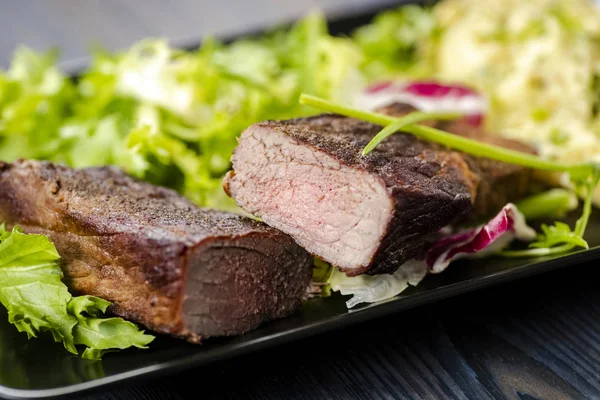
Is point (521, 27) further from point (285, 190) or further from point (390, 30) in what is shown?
point (285, 190)

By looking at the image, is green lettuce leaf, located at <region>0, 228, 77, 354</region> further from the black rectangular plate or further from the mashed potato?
the mashed potato

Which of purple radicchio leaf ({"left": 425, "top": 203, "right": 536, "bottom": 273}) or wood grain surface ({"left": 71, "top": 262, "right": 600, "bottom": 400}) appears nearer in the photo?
wood grain surface ({"left": 71, "top": 262, "right": 600, "bottom": 400})

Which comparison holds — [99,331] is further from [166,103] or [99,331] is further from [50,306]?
[166,103]

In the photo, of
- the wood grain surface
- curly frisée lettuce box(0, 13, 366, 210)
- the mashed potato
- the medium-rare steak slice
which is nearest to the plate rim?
the medium-rare steak slice

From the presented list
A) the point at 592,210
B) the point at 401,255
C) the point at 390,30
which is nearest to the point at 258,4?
the point at 390,30

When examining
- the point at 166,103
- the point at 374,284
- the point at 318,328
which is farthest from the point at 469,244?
the point at 166,103

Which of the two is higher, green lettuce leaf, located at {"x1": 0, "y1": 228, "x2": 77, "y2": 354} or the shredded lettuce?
Result: green lettuce leaf, located at {"x1": 0, "y1": 228, "x2": 77, "y2": 354}
